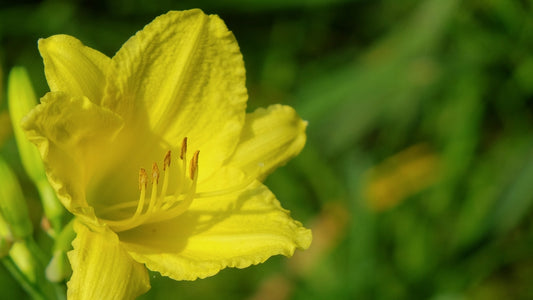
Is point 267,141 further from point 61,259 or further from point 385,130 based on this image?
point 385,130

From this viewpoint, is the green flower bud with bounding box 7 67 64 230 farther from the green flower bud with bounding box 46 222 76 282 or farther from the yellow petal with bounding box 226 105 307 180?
the yellow petal with bounding box 226 105 307 180

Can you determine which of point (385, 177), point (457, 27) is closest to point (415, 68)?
point (457, 27)

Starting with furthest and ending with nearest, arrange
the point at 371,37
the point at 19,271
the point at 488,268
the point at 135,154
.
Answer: the point at 371,37
the point at 488,268
the point at 135,154
the point at 19,271

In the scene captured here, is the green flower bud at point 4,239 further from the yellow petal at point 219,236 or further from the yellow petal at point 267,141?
the yellow petal at point 267,141

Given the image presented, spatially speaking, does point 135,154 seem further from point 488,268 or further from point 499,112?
point 499,112

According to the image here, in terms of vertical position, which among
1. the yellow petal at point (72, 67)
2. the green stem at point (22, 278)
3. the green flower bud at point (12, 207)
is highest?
the yellow petal at point (72, 67)

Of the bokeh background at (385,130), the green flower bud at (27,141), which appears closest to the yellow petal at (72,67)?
the green flower bud at (27,141)

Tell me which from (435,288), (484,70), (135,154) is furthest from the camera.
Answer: (484,70)
